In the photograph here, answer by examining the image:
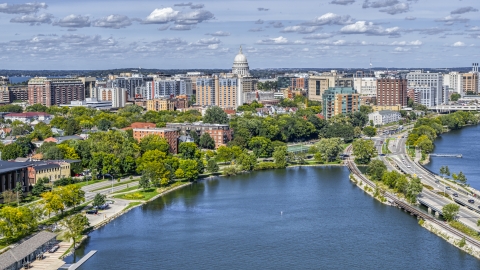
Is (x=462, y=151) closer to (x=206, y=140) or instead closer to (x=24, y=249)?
(x=206, y=140)

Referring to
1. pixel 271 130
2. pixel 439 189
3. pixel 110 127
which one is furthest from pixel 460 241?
pixel 110 127

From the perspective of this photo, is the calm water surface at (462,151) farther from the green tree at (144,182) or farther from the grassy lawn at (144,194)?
the green tree at (144,182)

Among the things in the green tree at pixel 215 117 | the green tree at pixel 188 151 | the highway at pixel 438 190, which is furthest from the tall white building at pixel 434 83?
the green tree at pixel 188 151

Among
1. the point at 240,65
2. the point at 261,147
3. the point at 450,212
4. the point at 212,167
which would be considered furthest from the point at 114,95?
the point at 450,212

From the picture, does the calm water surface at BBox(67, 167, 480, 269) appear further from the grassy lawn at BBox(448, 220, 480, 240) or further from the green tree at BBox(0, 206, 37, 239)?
the green tree at BBox(0, 206, 37, 239)

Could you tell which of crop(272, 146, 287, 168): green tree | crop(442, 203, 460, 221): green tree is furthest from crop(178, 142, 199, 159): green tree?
crop(442, 203, 460, 221): green tree

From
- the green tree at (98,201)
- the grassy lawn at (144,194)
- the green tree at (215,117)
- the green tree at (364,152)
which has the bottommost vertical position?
the grassy lawn at (144,194)
